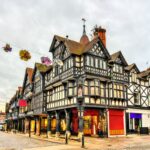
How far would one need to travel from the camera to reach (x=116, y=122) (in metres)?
31.3

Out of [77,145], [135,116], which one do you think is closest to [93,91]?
[77,145]

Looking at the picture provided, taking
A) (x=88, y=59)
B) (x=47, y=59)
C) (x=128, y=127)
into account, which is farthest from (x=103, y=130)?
(x=47, y=59)

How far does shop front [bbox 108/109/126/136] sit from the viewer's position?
30.5 metres

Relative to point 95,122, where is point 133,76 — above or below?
above

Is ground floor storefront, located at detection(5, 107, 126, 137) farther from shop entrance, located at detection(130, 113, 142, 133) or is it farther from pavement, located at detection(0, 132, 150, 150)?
pavement, located at detection(0, 132, 150, 150)

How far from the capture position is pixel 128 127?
33875mm

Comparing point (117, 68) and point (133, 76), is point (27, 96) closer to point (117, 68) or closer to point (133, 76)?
point (133, 76)

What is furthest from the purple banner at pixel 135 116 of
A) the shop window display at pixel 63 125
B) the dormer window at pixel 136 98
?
the shop window display at pixel 63 125

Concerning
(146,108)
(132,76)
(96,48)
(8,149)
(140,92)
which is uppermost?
(96,48)

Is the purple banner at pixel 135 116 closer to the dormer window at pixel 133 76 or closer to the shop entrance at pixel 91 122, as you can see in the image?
the dormer window at pixel 133 76

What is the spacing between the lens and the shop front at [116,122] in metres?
30.5

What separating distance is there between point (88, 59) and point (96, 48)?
219cm

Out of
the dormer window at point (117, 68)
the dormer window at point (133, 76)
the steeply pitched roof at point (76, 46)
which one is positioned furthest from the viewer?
the dormer window at point (133, 76)

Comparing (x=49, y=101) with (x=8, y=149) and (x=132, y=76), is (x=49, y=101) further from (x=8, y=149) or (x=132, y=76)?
(x=8, y=149)
